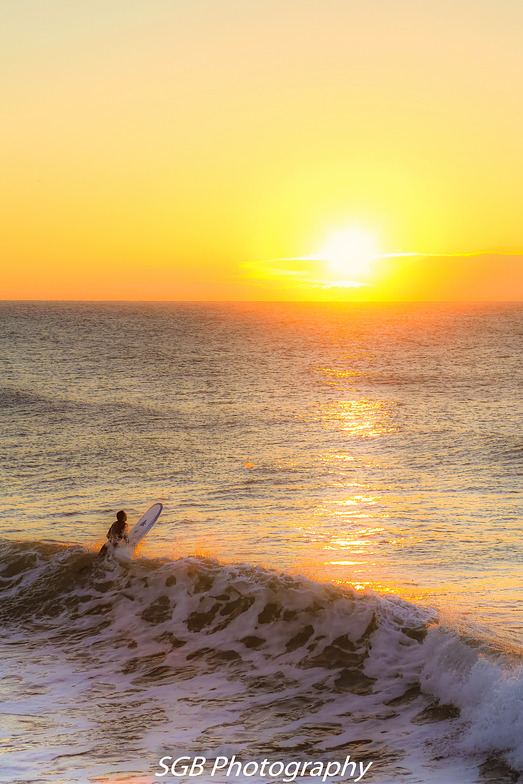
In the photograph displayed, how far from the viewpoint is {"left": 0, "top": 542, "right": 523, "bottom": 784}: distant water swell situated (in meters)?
9.90

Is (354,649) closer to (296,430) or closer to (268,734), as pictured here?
(268,734)

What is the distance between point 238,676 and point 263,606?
7.34 ft

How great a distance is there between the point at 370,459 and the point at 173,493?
10.5 meters

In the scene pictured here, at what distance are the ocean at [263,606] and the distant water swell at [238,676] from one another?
0.04 metres

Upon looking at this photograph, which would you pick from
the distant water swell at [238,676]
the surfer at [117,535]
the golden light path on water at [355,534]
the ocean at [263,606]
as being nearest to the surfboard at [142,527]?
the surfer at [117,535]

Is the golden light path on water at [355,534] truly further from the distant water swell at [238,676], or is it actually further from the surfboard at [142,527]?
the surfboard at [142,527]

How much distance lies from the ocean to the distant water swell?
4 centimetres

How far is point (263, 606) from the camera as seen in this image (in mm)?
14922

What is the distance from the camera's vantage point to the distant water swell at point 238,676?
9898mm

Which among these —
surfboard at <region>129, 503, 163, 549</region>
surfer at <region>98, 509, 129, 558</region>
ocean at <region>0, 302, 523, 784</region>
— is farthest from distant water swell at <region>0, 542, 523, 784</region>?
surfboard at <region>129, 503, 163, 549</region>

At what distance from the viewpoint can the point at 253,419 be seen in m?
45.2

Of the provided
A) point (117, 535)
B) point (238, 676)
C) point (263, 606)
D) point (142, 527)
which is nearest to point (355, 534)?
point (142, 527)

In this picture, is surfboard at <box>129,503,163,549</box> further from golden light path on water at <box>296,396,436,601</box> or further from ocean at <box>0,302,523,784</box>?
golden light path on water at <box>296,396,436,601</box>

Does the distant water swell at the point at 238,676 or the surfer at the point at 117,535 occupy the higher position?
the surfer at the point at 117,535
